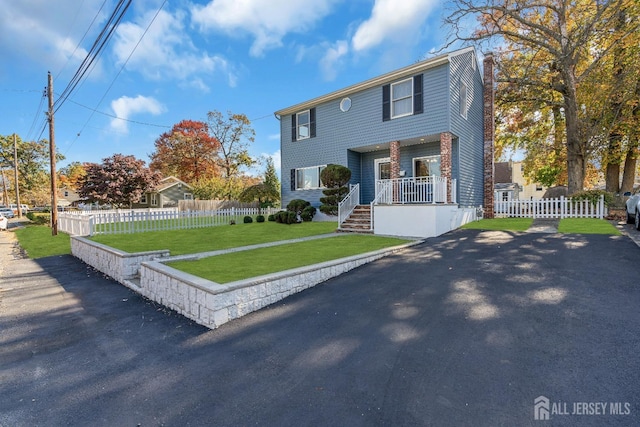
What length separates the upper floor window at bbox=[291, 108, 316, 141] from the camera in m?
16.6

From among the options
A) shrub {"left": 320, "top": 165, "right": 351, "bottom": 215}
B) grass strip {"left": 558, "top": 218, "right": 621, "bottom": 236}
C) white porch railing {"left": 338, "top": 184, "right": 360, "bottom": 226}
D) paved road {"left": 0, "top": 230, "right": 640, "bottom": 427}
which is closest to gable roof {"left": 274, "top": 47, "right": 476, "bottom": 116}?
shrub {"left": 320, "top": 165, "right": 351, "bottom": 215}

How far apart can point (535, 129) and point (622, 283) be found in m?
20.0

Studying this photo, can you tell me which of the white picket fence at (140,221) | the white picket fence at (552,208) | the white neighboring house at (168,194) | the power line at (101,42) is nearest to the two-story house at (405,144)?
the white picket fence at (552,208)

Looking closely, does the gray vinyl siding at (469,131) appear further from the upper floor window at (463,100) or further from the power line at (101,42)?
the power line at (101,42)

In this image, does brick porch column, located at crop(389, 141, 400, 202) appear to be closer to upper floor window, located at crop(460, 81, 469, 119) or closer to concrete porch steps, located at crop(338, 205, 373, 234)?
concrete porch steps, located at crop(338, 205, 373, 234)

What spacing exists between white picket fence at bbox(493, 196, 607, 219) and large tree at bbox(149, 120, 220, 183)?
33381mm

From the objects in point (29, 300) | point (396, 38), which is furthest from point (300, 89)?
point (29, 300)

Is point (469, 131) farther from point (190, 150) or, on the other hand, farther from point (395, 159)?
point (190, 150)

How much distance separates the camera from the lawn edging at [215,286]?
4.40 m

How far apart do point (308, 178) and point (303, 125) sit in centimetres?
307

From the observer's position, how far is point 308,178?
16.9 meters

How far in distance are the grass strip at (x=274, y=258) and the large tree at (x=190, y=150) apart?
33730mm

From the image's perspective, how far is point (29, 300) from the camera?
6191 millimetres

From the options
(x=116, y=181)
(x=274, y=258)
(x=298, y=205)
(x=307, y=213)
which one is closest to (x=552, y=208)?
(x=307, y=213)
